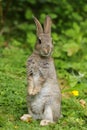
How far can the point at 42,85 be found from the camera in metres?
5.81

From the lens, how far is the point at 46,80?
19.1 feet

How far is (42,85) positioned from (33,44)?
3.31m

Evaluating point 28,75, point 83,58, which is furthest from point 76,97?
point 83,58

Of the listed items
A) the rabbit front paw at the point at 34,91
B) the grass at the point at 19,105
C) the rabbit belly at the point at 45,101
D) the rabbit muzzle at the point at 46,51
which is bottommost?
the grass at the point at 19,105

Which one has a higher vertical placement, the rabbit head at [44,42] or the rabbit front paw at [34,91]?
the rabbit head at [44,42]

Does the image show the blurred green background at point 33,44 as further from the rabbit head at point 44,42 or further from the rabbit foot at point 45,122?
the rabbit head at point 44,42

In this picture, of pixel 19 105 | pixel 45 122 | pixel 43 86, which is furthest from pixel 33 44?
pixel 45 122

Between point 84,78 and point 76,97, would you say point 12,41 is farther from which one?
point 76,97

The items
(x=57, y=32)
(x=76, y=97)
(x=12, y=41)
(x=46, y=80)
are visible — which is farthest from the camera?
(x=57, y=32)

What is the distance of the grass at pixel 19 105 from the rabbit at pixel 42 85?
154 millimetres

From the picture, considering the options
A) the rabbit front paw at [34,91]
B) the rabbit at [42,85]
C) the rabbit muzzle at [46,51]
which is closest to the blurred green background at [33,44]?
the rabbit at [42,85]

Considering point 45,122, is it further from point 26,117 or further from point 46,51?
point 46,51

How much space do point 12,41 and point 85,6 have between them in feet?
6.02

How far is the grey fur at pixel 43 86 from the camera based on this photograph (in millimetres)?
5797
